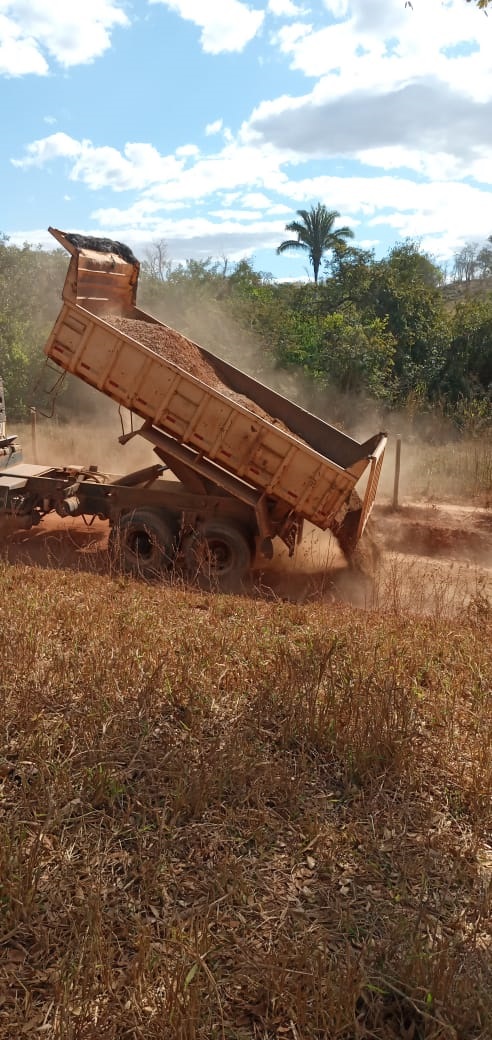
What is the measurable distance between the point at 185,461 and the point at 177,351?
1.54 metres

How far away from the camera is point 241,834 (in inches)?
148

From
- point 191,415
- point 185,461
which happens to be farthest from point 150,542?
point 191,415

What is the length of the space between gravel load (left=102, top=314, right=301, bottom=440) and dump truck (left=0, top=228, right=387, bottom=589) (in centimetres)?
3

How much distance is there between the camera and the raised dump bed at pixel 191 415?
873 centimetres

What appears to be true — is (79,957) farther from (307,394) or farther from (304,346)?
(304,346)

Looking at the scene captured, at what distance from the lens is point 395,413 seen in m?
19.5

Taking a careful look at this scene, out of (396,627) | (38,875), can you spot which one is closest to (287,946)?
(38,875)

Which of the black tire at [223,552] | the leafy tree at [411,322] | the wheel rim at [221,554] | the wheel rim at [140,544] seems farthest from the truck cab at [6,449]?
the leafy tree at [411,322]

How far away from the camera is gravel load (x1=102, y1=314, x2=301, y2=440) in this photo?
9562 millimetres

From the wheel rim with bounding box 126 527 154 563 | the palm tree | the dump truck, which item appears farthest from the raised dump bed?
the palm tree

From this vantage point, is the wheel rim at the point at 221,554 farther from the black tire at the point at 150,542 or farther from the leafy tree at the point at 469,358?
the leafy tree at the point at 469,358

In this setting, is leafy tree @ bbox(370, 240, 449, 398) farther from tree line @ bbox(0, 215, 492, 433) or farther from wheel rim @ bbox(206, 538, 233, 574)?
wheel rim @ bbox(206, 538, 233, 574)

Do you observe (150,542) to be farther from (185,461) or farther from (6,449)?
(6,449)

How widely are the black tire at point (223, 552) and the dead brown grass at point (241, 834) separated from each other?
3264mm
